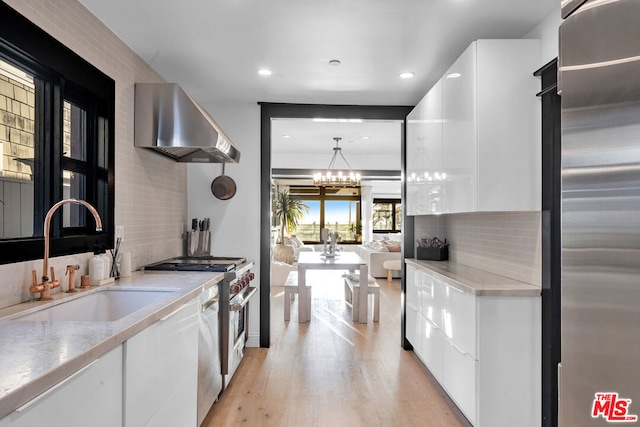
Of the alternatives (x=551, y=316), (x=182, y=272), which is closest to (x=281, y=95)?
(x=182, y=272)

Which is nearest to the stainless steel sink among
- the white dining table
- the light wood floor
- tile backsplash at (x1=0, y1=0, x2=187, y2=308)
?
tile backsplash at (x1=0, y1=0, x2=187, y2=308)

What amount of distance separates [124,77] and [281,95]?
1.47m

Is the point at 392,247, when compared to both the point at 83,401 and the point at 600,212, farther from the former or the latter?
the point at 600,212

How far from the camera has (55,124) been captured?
2041 millimetres

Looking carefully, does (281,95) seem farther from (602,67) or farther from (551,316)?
(602,67)

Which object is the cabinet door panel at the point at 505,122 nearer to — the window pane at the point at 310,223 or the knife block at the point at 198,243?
the knife block at the point at 198,243

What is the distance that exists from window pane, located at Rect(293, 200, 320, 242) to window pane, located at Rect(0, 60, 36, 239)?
10958 millimetres

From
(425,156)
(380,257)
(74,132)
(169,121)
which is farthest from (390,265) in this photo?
(74,132)

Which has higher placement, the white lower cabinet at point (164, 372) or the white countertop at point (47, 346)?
the white countertop at point (47, 346)

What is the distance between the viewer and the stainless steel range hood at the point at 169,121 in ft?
9.23

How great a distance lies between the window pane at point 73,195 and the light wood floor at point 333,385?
1.49 metres

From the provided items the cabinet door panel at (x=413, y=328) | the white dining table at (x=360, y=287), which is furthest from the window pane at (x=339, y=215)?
the cabinet door panel at (x=413, y=328)

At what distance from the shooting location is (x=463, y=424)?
258 centimetres

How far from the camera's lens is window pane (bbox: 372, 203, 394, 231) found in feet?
41.7
